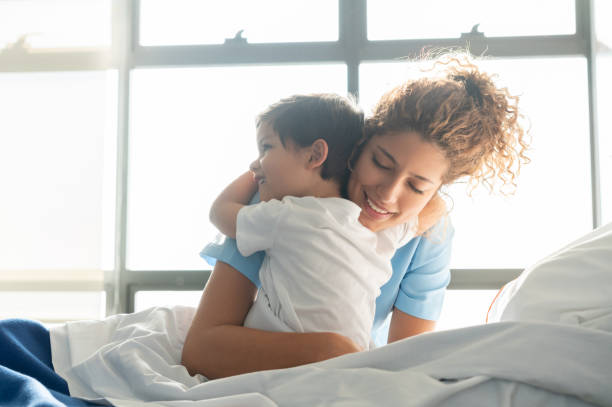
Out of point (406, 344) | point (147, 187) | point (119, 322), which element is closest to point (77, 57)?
point (147, 187)

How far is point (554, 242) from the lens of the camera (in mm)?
2721

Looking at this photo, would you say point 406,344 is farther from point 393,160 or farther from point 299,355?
point 393,160

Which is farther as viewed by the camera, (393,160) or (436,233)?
(436,233)

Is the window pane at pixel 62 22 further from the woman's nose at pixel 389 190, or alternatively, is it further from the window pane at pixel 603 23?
the window pane at pixel 603 23

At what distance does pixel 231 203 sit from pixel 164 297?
71.3 inches

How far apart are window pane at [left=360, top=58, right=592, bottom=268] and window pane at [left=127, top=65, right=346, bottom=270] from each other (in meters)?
0.73

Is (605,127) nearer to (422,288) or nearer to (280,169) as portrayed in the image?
(422,288)

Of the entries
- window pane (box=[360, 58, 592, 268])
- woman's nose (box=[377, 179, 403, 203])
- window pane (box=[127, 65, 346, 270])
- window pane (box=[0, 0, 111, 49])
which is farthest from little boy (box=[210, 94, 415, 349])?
window pane (box=[0, 0, 111, 49])

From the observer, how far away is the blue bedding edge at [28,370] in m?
0.71

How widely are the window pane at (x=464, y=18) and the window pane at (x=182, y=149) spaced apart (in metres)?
0.77

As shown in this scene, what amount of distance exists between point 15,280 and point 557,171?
284cm

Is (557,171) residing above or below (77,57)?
below

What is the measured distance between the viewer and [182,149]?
290 centimetres

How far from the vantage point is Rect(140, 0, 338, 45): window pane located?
2807mm
